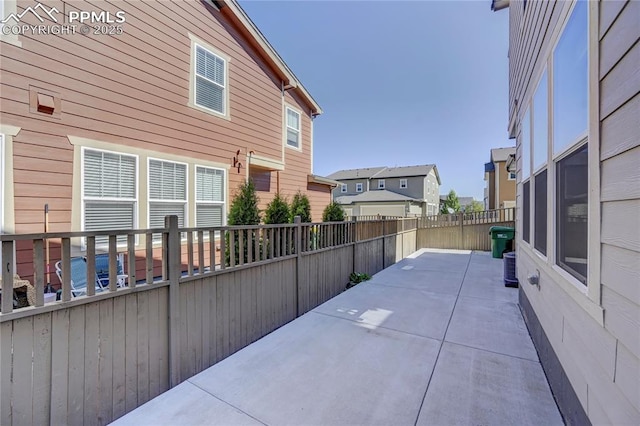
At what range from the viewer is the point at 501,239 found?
28.7 feet

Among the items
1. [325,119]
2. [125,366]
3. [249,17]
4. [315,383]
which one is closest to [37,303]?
[125,366]

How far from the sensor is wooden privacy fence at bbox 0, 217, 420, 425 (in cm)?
172

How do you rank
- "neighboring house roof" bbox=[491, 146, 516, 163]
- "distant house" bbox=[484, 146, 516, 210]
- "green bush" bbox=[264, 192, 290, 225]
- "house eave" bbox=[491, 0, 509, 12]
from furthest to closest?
"neighboring house roof" bbox=[491, 146, 516, 163], "distant house" bbox=[484, 146, 516, 210], "house eave" bbox=[491, 0, 509, 12], "green bush" bbox=[264, 192, 290, 225]

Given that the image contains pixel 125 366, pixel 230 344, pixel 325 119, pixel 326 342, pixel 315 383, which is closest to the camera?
pixel 125 366

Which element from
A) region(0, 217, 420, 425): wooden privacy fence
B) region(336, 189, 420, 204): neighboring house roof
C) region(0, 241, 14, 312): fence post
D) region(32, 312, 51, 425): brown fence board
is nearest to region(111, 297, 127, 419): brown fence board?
region(0, 217, 420, 425): wooden privacy fence

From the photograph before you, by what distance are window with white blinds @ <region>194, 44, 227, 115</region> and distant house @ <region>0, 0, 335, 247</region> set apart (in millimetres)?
22

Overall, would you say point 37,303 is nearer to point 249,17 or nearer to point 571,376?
point 571,376

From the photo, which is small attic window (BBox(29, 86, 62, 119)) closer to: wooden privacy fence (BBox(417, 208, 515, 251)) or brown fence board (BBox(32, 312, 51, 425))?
brown fence board (BBox(32, 312, 51, 425))

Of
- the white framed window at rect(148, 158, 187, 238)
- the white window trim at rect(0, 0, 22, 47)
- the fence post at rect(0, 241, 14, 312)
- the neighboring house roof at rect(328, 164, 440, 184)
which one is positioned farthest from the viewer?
the neighboring house roof at rect(328, 164, 440, 184)

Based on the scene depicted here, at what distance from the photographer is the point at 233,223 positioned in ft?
15.2

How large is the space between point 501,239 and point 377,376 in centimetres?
808

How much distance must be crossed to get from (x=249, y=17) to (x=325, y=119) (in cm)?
1141

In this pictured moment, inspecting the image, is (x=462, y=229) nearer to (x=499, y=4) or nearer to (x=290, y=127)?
(x=499, y=4)

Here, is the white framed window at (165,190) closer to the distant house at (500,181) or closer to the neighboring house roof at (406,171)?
the distant house at (500,181)
